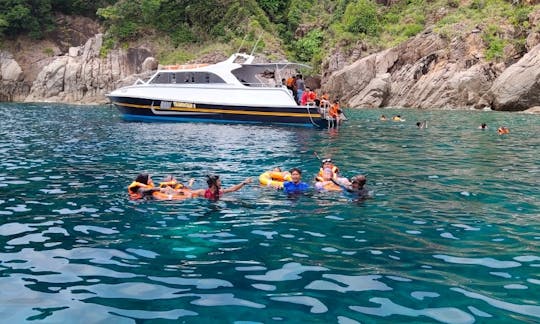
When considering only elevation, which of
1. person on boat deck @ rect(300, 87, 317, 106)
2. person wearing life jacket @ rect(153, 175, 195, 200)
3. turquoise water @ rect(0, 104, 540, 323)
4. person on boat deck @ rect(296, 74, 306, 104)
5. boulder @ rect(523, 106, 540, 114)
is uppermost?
person on boat deck @ rect(296, 74, 306, 104)

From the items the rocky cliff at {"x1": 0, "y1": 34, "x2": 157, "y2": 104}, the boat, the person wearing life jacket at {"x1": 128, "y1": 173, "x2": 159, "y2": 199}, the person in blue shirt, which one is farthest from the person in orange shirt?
the rocky cliff at {"x1": 0, "y1": 34, "x2": 157, "y2": 104}

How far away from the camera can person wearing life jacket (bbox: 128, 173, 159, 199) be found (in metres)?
10.4

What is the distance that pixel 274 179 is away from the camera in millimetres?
11930

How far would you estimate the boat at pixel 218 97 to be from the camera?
27094mm

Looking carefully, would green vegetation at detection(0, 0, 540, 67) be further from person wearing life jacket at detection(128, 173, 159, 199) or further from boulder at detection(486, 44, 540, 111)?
person wearing life jacket at detection(128, 173, 159, 199)

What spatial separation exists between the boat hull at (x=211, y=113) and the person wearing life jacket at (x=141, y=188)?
16.5 metres

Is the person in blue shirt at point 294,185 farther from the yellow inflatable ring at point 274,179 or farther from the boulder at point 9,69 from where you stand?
the boulder at point 9,69

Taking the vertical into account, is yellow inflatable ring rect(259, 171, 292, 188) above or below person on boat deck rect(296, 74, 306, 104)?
below

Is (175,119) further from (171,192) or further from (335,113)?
(171,192)

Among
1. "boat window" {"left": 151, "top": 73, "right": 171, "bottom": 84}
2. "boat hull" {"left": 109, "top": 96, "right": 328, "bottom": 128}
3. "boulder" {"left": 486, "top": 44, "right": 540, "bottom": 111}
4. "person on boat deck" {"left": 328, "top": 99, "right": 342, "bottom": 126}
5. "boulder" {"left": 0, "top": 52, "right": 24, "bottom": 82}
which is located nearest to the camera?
"person on boat deck" {"left": 328, "top": 99, "right": 342, "bottom": 126}

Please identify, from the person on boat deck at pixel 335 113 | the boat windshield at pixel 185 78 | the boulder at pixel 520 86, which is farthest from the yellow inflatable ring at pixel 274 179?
the boulder at pixel 520 86

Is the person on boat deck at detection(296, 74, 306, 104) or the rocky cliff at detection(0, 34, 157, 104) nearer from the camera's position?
the person on boat deck at detection(296, 74, 306, 104)

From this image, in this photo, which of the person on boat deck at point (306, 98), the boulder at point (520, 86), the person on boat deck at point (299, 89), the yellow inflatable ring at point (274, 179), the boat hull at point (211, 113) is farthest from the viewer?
the boulder at point (520, 86)

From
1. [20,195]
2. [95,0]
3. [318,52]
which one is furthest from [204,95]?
[95,0]
